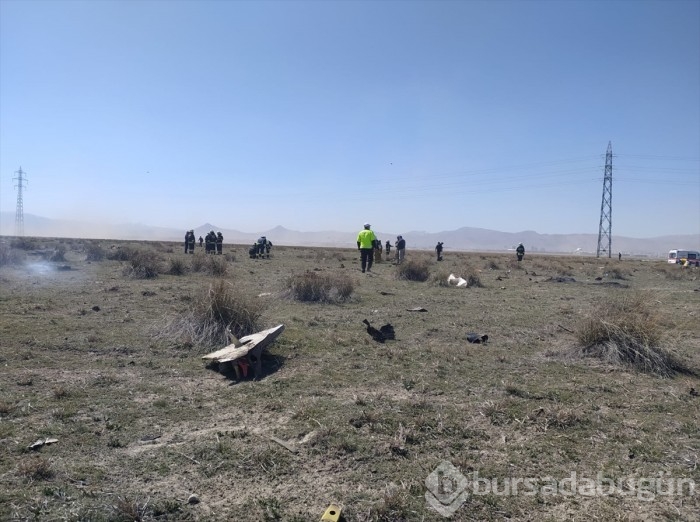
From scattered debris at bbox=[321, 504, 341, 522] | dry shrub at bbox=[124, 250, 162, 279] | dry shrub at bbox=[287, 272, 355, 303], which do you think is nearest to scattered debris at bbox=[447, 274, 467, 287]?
dry shrub at bbox=[287, 272, 355, 303]

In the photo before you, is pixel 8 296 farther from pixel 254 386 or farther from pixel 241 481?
pixel 241 481

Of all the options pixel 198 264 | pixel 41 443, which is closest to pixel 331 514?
pixel 41 443

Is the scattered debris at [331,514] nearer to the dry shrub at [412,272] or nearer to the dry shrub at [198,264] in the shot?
the dry shrub at [412,272]

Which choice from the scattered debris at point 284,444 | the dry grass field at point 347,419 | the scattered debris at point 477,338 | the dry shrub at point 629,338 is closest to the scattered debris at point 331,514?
the dry grass field at point 347,419

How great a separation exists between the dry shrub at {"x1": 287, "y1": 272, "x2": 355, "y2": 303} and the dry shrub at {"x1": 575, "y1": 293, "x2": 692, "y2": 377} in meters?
6.07

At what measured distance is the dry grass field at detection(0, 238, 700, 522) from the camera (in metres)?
3.49

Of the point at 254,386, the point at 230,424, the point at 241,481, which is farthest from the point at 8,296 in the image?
the point at 241,481

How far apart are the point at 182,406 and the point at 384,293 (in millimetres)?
9381

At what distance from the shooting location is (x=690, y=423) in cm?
488

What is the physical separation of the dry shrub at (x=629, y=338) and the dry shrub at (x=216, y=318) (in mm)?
5128

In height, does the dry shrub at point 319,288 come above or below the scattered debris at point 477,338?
above

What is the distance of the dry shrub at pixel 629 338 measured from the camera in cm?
679

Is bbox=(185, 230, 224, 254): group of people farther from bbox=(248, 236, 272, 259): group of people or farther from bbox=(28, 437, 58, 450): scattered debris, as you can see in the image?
bbox=(28, 437, 58, 450): scattered debris

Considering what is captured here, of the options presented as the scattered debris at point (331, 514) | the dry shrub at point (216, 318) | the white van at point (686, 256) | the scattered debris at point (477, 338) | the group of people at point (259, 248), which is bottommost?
the scattered debris at point (331, 514)
